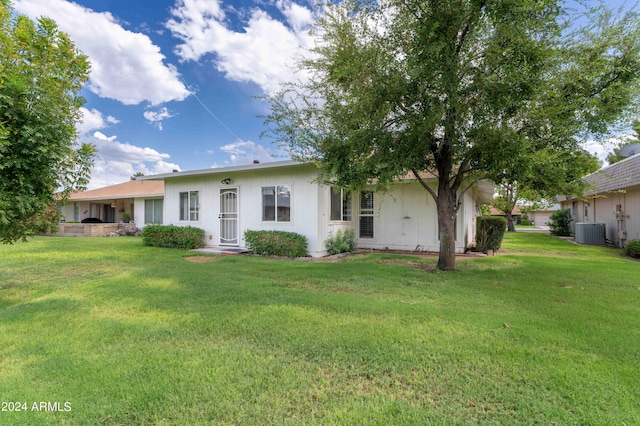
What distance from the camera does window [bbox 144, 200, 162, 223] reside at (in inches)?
749

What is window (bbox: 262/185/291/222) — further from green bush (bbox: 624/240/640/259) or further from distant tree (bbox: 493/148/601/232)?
green bush (bbox: 624/240/640/259)

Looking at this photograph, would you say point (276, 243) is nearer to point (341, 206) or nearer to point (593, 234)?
point (341, 206)

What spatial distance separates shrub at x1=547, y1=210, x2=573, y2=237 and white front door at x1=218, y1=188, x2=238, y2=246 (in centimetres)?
2065

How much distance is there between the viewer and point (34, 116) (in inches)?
171

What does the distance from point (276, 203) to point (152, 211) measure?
1239cm

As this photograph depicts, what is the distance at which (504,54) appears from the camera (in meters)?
5.58

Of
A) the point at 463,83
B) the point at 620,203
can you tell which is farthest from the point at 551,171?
the point at 620,203

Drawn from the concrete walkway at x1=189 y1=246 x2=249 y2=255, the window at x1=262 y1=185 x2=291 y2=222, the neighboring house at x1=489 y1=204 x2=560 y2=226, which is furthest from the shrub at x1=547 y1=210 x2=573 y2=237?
the neighboring house at x1=489 y1=204 x2=560 y2=226

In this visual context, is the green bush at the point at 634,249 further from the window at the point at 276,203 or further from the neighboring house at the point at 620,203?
the window at the point at 276,203

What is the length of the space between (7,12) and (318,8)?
5734 millimetres

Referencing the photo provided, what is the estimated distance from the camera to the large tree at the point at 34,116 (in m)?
4.11

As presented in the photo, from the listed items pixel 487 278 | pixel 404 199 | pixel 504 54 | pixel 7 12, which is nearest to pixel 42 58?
pixel 7 12

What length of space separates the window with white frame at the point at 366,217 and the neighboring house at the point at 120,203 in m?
12.7

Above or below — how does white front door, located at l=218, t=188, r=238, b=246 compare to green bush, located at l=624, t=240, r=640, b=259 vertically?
above
